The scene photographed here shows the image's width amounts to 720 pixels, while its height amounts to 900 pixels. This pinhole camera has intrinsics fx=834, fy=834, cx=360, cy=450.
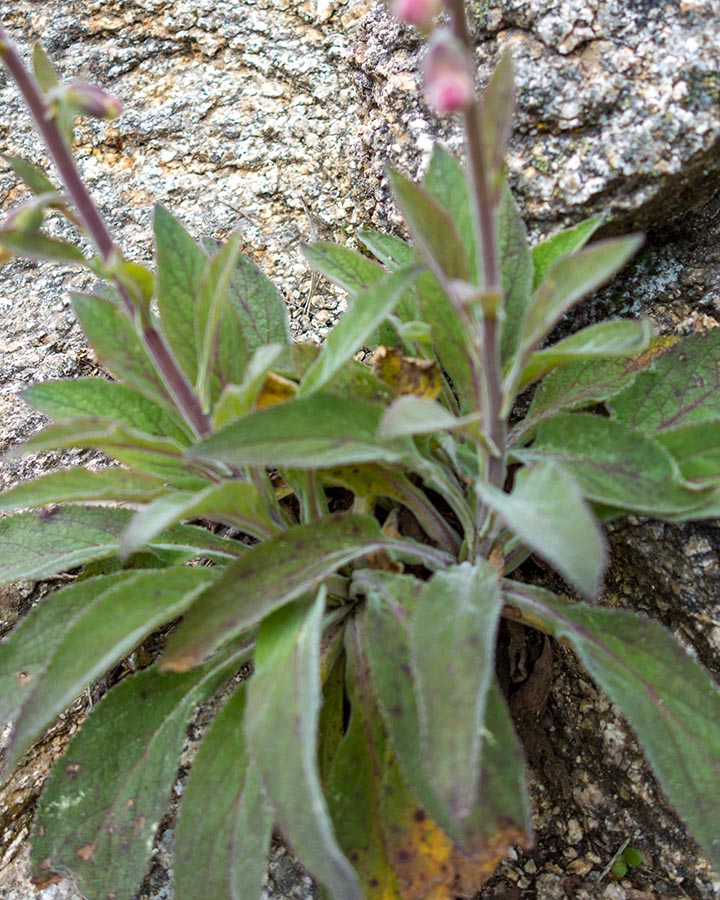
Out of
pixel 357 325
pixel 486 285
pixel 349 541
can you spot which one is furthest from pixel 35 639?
pixel 486 285

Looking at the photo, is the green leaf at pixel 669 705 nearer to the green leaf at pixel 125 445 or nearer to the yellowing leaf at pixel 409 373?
the yellowing leaf at pixel 409 373

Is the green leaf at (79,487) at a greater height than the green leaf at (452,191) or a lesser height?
lesser

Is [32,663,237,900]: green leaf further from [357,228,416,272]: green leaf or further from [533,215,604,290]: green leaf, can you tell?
[533,215,604,290]: green leaf

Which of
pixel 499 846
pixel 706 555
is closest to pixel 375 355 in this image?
pixel 706 555

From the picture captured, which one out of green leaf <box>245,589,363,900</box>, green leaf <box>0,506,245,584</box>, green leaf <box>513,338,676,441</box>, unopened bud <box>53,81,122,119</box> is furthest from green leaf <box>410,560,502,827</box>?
unopened bud <box>53,81,122,119</box>

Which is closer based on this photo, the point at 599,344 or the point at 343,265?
the point at 599,344

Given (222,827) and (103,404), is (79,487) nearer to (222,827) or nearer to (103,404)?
(103,404)

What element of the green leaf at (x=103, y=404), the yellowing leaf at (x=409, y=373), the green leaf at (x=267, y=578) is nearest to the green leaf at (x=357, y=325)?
the yellowing leaf at (x=409, y=373)
